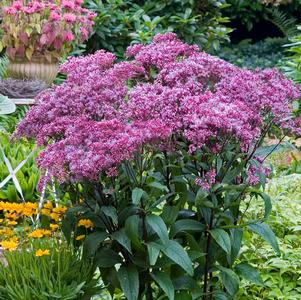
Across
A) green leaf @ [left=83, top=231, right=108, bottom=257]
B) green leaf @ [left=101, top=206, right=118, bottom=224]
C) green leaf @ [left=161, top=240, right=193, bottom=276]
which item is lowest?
green leaf @ [left=83, top=231, right=108, bottom=257]

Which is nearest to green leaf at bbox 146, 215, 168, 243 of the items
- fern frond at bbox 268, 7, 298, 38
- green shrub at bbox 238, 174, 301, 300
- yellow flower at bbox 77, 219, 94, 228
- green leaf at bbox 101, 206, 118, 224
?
green leaf at bbox 101, 206, 118, 224

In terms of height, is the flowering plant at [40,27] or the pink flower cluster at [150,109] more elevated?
the pink flower cluster at [150,109]

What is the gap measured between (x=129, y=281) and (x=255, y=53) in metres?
9.89

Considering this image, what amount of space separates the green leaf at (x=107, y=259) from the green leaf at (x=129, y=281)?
0.16 ft

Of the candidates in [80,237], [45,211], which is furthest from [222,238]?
[45,211]

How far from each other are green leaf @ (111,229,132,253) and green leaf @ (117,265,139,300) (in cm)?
13

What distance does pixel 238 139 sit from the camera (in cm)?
244

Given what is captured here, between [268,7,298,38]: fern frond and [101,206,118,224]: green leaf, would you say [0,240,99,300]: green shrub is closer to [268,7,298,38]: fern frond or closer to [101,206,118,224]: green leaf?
[101,206,118,224]: green leaf

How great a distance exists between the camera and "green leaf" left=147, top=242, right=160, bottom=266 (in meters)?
2.40

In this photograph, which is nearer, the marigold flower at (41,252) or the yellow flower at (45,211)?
the marigold flower at (41,252)

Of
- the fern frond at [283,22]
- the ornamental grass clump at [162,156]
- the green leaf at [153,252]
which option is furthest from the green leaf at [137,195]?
the fern frond at [283,22]

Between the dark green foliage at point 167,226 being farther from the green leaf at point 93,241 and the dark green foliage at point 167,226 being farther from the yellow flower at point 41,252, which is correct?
the yellow flower at point 41,252

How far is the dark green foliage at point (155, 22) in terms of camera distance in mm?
9422

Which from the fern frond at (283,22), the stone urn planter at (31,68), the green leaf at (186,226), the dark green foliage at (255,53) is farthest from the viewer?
the fern frond at (283,22)
